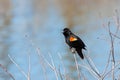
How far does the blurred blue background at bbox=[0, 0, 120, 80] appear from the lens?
10.3 m

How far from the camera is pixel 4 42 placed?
14.1 meters

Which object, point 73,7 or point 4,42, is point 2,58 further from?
point 73,7

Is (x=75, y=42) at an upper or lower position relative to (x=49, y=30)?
upper

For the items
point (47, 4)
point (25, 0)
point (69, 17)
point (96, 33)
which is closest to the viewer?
point (96, 33)

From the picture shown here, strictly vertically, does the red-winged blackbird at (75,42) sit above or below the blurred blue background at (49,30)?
above

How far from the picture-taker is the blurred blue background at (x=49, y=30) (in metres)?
10.3

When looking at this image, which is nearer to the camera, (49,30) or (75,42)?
(75,42)

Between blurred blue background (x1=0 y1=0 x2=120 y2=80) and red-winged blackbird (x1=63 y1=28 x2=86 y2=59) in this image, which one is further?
blurred blue background (x1=0 y1=0 x2=120 y2=80)

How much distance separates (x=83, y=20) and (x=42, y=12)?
4.20 m

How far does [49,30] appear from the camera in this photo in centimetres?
1568

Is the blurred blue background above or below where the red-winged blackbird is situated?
below

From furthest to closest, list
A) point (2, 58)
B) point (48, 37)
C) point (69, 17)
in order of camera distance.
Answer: point (69, 17) → point (48, 37) → point (2, 58)

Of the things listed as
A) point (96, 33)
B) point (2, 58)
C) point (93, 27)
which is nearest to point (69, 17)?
point (93, 27)

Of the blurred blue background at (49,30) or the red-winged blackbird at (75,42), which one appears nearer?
the red-winged blackbird at (75,42)
